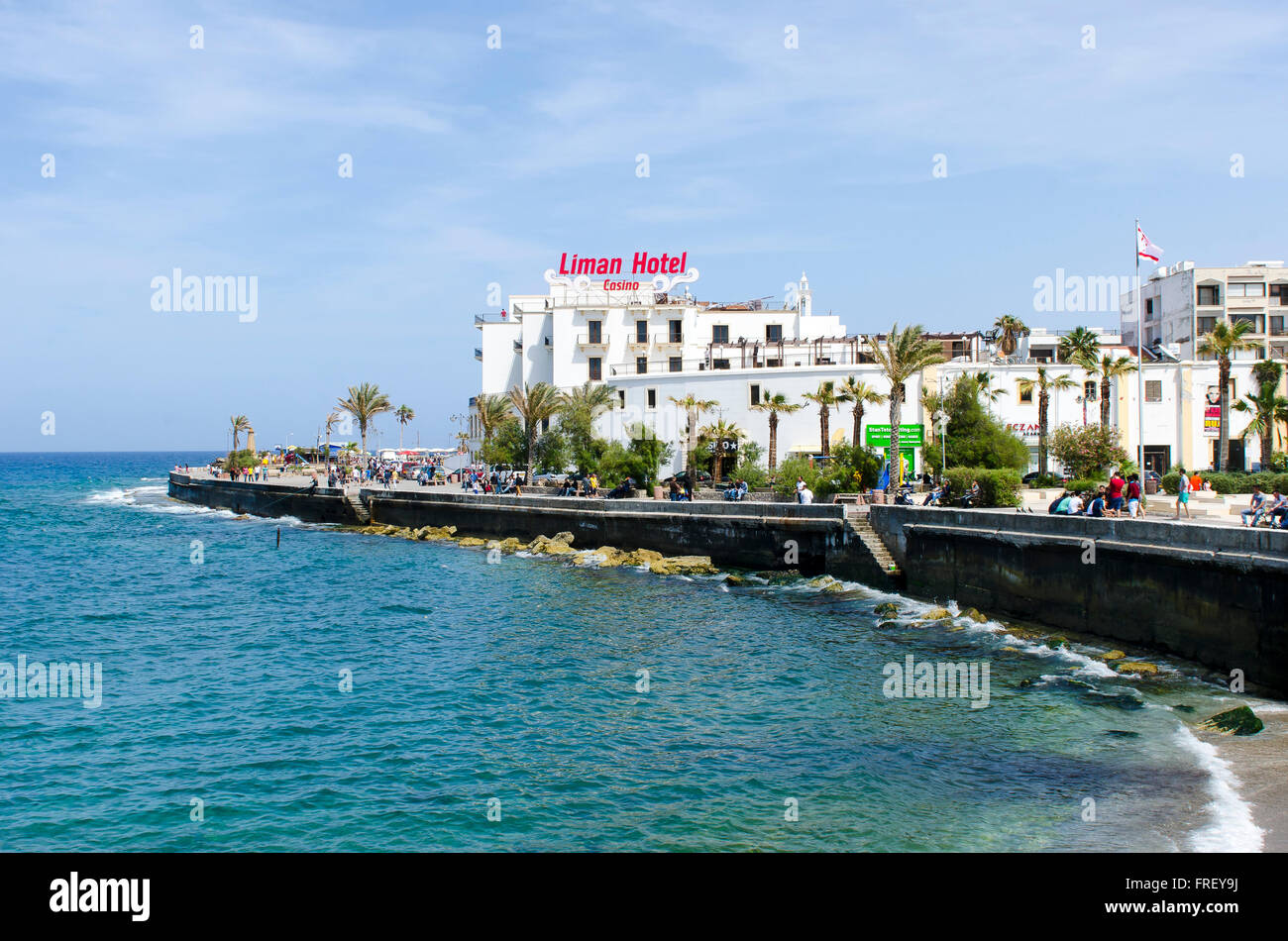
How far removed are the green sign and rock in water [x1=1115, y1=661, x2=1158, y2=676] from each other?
20396mm

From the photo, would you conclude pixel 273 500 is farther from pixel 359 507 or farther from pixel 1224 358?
pixel 1224 358

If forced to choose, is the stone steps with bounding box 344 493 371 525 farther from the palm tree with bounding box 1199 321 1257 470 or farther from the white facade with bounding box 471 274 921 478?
the palm tree with bounding box 1199 321 1257 470

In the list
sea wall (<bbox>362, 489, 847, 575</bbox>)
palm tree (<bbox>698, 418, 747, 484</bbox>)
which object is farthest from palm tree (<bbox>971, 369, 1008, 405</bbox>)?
sea wall (<bbox>362, 489, 847, 575</bbox>)

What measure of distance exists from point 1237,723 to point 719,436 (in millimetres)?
38262

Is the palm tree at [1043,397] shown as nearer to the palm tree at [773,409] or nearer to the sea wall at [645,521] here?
the palm tree at [773,409]

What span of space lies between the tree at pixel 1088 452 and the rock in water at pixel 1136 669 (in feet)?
79.1

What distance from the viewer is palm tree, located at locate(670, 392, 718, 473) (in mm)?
54656

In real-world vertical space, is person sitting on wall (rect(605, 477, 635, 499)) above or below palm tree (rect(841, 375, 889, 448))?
below

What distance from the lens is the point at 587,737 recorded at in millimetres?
17219

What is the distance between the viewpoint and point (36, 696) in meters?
20.7

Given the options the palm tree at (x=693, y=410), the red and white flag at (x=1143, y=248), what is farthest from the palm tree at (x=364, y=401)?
the red and white flag at (x=1143, y=248)

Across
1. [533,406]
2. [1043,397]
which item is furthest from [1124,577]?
[533,406]

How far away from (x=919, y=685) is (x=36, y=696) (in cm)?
1956
